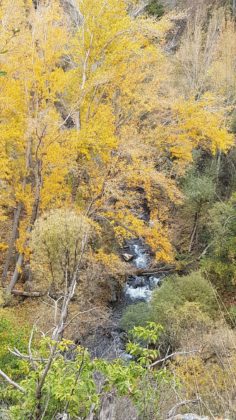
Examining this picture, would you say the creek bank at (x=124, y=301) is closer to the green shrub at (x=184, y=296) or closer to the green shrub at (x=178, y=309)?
the green shrub at (x=178, y=309)

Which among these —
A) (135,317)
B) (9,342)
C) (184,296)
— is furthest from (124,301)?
(9,342)

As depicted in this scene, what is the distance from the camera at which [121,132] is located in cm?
1611

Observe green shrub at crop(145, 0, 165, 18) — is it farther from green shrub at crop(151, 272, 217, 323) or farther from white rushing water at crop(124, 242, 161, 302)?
green shrub at crop(151, 272, 217, 323)

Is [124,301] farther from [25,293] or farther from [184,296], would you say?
[25,293]

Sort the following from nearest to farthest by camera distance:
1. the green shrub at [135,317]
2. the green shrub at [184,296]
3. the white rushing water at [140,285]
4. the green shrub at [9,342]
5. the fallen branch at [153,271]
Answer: the green shrub at [9,342], the green shrub at [184,296], the green shrub at [135,317], the white rushing water at [140,285], the fallen branch at [153,271]

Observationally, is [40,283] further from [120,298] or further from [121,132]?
[121,132]

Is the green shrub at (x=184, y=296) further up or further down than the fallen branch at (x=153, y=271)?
further up

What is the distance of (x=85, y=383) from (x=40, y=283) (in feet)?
34.9

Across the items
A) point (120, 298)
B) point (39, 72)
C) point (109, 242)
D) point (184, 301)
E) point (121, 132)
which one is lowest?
point (120, 298)

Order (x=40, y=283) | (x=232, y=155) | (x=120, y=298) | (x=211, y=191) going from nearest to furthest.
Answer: (x=40, y=283) < (x=120, y=298) < (x=211, y=191) < (x=232, y=155)

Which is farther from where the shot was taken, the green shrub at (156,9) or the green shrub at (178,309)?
the green shrub at (156,9)

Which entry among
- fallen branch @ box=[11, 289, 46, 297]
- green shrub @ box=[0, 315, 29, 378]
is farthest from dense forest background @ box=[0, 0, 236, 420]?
green shrub @ box=[0, 315, 29, 378]

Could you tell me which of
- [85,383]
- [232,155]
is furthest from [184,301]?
[232,155]

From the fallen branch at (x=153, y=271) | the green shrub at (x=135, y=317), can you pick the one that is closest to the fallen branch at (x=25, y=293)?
the green shrub at (x=135, y=317)
